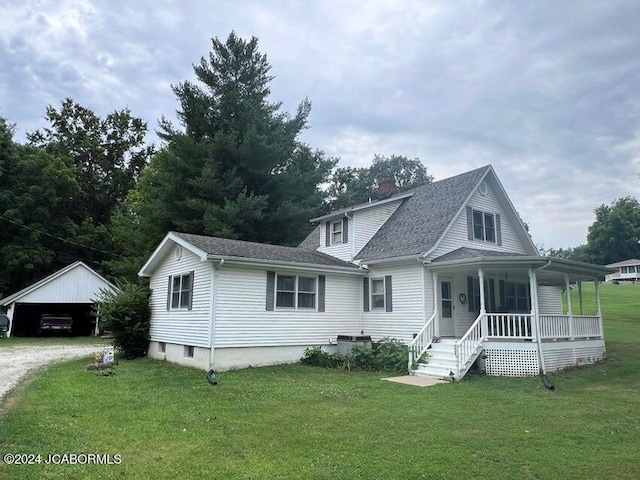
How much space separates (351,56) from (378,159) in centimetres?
3625

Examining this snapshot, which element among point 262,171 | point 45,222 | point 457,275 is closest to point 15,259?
point 45,222

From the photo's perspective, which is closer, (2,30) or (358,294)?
(2,30)

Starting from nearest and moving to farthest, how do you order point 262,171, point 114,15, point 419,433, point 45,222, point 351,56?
point 419,433 → point 114,15 → point 351,56 → point 262,171 → point 45,222

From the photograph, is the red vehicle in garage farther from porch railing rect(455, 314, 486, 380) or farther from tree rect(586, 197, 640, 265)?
tree rect(586, 197, 640, 265)

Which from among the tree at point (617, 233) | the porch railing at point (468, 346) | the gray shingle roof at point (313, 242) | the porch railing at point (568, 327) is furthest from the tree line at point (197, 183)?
the tree at point (617, 233)

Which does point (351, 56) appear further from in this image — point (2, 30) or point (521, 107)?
point (2, 30)

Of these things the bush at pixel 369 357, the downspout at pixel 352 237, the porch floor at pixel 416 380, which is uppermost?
the downspout at pixel 352 237

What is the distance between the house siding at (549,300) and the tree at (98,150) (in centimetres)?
3671

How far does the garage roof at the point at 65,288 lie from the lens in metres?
27.4

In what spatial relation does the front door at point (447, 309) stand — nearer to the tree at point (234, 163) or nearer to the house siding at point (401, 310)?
the house siding at point (401, 310)

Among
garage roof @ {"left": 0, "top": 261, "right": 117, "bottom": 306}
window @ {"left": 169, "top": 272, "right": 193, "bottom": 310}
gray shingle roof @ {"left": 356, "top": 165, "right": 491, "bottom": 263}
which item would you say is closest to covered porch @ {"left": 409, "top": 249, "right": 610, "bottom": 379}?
gray shingle roof @ {"left": 356, "top": 165, "right": 491, "bottom": 263}

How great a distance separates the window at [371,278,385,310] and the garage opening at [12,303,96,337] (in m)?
21.6

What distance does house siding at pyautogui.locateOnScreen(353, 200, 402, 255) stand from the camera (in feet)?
57.7

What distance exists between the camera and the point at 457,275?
15.4m
